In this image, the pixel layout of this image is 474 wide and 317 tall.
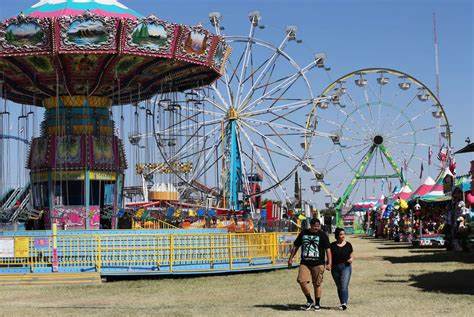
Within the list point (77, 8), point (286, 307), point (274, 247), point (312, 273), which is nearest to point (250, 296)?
point (286, 307)

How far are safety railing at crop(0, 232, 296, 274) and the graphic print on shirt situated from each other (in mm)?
7373

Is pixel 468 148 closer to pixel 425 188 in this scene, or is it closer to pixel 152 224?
pixel 152 224

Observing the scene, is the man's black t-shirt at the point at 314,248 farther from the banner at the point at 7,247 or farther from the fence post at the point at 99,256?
the banner at the point at 7,247

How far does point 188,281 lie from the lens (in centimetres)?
1916

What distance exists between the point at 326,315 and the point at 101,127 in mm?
20137

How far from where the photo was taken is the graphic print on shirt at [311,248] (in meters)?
13.1

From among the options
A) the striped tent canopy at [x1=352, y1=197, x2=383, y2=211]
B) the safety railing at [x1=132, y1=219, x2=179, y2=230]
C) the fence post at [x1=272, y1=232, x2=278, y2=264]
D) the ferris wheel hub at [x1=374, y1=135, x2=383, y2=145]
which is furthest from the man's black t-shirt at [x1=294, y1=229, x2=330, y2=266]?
the striped tent canopy at [x1=352, y1=197, x2=383, y2=211]

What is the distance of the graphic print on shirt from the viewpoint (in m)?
13.1

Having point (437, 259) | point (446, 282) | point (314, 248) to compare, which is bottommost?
point (446, 282)

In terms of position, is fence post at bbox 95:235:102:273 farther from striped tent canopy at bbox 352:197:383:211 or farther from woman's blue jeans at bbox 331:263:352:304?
striped tent canopy at bbox 352:197:383:211

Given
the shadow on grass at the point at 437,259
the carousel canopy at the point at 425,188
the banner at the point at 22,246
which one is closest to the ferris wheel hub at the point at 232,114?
the carousel canopy at the point at 425,188

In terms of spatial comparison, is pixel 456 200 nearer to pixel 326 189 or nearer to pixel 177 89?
pixel 177 89

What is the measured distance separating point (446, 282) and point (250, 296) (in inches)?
182

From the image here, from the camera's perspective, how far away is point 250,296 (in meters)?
15.8
